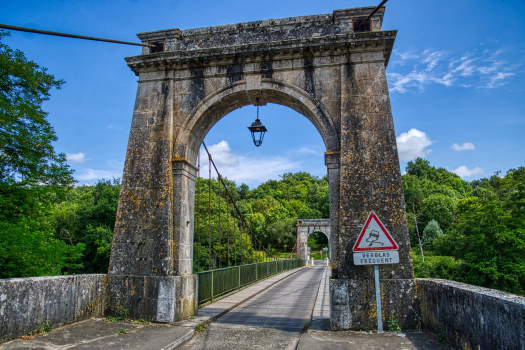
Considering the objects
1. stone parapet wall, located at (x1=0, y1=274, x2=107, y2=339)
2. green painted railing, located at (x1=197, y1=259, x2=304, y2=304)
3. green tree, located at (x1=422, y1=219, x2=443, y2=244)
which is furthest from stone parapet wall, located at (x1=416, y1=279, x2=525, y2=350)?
green tree, located at (x1=422, y1=219, x2=443, y2=244)

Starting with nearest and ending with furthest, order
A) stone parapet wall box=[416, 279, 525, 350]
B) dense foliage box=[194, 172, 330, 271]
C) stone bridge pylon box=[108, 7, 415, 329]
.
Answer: stone parapet wall box=[416, 279, 525, 350]
stone bridge pylon box=[108, 7, 415, 329]
dense foliage box=[194, 172, 330, 271]

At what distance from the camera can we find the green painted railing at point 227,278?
6.61m

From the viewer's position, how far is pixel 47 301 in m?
3.61

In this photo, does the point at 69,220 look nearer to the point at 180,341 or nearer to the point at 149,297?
the point at 149,297

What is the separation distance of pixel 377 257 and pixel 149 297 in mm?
3042

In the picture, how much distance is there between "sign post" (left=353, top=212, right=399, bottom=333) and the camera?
3.41 m

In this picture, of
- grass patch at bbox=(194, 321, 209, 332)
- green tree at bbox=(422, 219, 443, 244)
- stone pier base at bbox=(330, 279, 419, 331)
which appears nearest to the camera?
stone pier base at bbox=(330, 279, 419, 331)

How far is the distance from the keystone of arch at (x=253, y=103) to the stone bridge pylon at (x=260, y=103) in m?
0.02

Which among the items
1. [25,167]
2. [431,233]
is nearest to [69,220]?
[25,167]

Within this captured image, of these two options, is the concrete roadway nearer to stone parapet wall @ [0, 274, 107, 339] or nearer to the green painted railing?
the green painted railing

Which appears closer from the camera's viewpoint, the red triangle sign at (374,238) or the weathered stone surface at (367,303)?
the red triangle sign at (374,238)

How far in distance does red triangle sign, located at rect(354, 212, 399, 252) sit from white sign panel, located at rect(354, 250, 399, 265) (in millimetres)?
51

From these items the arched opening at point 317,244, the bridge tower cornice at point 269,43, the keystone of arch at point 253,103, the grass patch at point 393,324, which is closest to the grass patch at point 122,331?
the keystone of arch at point 253,103

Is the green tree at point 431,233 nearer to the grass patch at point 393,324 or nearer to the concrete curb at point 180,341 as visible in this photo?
the grass patch at point 393,324
